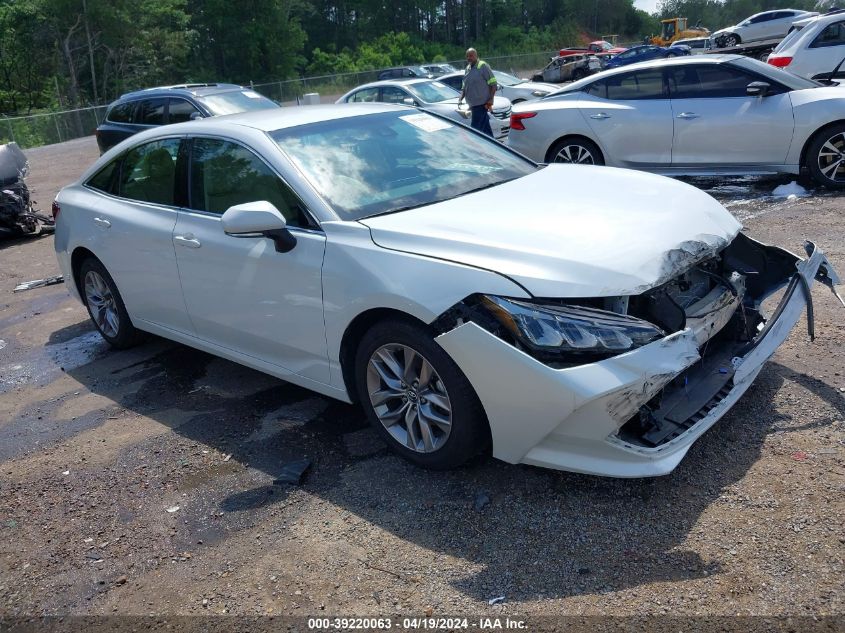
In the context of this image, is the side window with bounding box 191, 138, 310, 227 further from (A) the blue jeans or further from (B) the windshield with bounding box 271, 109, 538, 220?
(A) the blue jeans

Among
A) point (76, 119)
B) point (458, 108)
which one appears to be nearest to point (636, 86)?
point (458, 108)

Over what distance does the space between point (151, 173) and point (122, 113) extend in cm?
997

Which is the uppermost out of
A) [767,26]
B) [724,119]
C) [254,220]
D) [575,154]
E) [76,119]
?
[767,26]

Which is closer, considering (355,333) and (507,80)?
(355,333)

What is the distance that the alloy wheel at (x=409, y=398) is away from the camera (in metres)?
3.54

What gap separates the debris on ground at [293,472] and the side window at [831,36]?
49.0 ft

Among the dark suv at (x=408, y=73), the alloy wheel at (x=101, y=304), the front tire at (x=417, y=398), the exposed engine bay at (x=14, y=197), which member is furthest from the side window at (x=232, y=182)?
the dark suv at (x=408, y=73)

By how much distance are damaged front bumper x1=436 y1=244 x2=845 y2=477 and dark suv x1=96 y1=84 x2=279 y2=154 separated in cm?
1037

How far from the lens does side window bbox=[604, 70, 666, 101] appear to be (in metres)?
9.33

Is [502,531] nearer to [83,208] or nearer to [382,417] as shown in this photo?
[382,417]

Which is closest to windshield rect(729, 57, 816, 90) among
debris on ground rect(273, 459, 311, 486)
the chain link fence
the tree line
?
debris on ground rect(273, 459, 311, 486)

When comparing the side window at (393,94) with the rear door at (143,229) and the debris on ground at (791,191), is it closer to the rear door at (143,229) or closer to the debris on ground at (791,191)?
the debris on ground at (791,191)

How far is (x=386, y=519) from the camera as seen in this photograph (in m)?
3.45

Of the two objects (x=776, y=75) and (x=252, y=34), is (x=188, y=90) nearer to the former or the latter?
(x=776, y=75)
